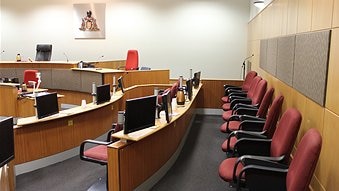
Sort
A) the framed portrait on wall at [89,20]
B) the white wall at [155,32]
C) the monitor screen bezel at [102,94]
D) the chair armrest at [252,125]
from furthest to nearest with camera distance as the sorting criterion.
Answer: the framed portrait on wall at [89,20], the white wall at [155,32], the monitor screen bezel at [102,94], the chair armrest at [252,125]

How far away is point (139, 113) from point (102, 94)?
79.2 inches

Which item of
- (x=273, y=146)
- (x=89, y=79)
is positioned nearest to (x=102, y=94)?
(x=89, y=79)

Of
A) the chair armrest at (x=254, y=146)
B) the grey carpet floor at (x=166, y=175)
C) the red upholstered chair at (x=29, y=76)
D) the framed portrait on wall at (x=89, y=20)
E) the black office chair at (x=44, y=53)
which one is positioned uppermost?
the framed portrait on wall at (x=89, y=20)

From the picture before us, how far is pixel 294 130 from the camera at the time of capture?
2.31 m

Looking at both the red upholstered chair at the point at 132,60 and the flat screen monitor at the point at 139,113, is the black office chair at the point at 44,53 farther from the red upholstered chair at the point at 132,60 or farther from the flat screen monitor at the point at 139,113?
the flat screen monitor at the point at 139,113

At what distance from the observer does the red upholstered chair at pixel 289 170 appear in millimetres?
1729

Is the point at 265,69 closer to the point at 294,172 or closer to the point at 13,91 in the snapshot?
the point at 294,172

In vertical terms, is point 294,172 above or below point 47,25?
below

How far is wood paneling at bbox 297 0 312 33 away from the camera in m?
2.55

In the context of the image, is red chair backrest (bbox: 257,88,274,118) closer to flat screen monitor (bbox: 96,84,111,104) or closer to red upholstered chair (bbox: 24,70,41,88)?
flat screen monitor (bbox: 96,84,111,104)

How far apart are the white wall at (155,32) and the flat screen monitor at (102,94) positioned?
4.15 meters

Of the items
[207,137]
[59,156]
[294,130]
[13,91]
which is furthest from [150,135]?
[13,91]

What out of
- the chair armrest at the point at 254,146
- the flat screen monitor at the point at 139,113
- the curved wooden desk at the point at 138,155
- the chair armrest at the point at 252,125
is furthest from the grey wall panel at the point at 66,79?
the chair armrest at the point at 254,146

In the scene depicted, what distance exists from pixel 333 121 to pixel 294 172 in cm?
41
